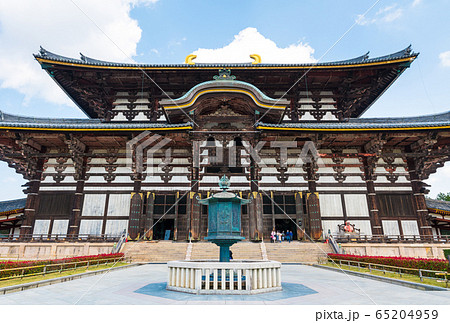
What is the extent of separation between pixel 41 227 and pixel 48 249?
9.27 feet

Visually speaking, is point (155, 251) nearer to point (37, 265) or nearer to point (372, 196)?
point (37, 265)

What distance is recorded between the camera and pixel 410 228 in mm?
17672

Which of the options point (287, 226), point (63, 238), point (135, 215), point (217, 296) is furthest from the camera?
point (287, 226)

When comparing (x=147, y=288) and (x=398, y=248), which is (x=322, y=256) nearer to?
(x=398, y=248)

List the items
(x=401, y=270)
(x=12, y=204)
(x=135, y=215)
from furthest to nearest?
1. (x=12, y=204)
2. (x=135, y=215)
3. (x=401, y=270)

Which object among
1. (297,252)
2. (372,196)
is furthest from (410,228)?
(297,252)

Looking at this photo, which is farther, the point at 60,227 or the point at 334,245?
the point at 60,227

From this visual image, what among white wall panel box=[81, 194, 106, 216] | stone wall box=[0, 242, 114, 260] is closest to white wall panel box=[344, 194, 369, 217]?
stone wall box=[0, 242, 114, 260]

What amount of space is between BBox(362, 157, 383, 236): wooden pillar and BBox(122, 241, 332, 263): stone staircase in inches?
164

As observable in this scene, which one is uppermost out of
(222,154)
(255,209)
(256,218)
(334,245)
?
(222,154)

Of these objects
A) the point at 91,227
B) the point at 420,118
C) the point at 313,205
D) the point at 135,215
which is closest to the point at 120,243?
the point at 135,215

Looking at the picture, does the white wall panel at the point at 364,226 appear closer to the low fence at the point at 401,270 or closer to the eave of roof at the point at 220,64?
the low fence at the point at 401,270

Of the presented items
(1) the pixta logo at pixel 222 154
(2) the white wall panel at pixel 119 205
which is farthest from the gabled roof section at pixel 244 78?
(2) the white wall panel at pixel 119 205

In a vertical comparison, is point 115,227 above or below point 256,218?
below
